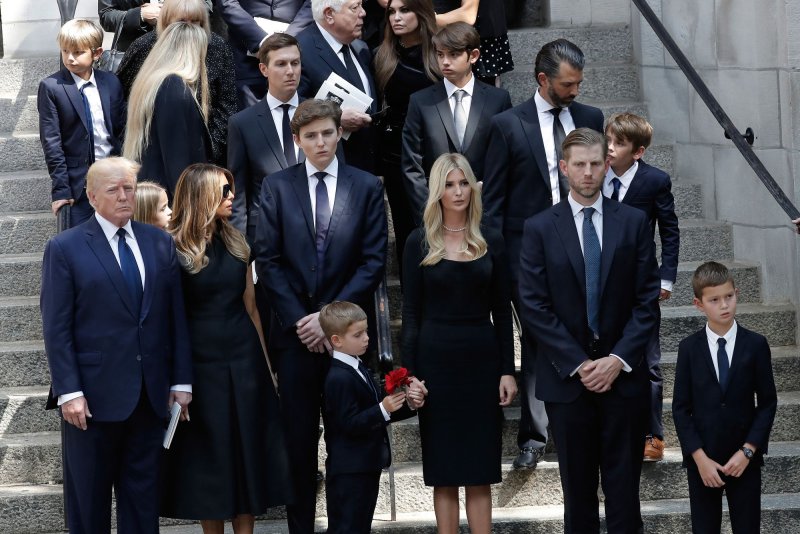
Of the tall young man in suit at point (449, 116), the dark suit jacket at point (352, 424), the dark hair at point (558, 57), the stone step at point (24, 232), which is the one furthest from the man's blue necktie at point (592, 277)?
the stone step at point (24, 232)

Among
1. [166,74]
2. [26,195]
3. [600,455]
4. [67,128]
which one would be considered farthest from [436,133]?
[26,195]

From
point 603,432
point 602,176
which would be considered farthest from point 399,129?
point 603,432

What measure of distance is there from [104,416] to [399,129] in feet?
8.06

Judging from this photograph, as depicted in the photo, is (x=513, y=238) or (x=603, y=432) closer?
(x=603, y=432)

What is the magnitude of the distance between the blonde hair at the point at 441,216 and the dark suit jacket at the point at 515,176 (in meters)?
0.45

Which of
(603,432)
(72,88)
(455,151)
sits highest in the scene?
(72,88)

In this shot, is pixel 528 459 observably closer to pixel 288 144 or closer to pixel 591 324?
pixel 591 324

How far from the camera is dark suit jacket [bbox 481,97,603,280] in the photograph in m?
6.52

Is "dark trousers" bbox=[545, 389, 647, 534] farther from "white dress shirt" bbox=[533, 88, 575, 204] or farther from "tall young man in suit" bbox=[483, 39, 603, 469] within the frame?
"white dress shirt" bbox=[533, 88, 575, 204]

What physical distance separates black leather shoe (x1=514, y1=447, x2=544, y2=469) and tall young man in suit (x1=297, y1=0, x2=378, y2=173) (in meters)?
1.66

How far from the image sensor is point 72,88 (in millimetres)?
7629

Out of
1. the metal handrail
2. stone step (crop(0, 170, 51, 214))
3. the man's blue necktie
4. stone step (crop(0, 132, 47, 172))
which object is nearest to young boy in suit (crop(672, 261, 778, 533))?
the man's blue necktie

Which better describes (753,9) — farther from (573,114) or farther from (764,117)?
(573,114)

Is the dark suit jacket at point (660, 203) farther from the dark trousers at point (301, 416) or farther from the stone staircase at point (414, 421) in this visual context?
the dark trousers at point (301, 416)
